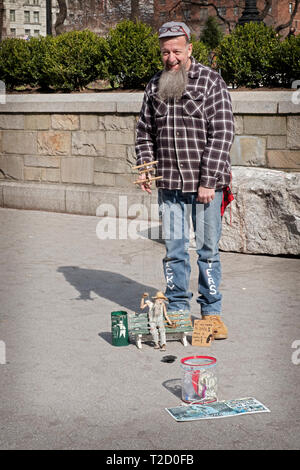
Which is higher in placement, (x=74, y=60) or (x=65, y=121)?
(x=74, y=60)

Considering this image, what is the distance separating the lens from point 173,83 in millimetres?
4699

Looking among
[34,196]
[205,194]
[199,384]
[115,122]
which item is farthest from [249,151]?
[199,384]

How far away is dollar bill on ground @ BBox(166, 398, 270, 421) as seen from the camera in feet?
11.9

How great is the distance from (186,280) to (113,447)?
2.00 meters

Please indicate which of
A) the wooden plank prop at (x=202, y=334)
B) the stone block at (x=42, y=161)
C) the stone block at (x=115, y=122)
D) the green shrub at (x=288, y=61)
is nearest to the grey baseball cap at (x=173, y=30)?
the wooden plank prop at (x=202, y=334)

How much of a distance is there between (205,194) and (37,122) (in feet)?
21.4

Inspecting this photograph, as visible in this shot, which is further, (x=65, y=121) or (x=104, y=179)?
(x=65, y=121)

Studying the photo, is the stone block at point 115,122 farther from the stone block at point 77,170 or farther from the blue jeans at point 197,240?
the blue jeans at point 197,240

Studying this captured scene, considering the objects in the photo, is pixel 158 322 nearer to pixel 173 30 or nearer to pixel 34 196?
pixel 173 30

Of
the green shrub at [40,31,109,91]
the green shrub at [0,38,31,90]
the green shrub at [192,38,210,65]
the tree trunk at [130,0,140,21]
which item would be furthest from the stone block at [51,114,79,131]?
the tree trunk at [130,0,140,21]

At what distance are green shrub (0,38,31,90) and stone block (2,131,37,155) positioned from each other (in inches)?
42.7

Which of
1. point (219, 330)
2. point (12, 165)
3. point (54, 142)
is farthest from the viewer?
point (12, 165)

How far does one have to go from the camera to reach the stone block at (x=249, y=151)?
28.9ft

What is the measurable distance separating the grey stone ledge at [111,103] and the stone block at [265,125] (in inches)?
3.3
